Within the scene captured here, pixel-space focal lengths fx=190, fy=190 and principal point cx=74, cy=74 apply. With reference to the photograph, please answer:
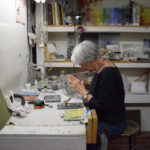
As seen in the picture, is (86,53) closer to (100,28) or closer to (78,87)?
(78,87)

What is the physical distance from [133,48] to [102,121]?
5.74 feet

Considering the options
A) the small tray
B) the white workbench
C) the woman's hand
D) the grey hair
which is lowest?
the white workbench

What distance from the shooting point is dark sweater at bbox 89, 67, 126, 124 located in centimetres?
153

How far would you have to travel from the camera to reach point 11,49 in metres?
1.93

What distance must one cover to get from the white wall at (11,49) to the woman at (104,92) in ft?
2.12

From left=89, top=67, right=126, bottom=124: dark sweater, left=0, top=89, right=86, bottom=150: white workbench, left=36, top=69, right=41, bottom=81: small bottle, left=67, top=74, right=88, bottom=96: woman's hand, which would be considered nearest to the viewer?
left=0, top=89, right=86, bottom=150: white workbench

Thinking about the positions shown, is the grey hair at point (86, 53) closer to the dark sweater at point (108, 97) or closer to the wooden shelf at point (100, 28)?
the dark sweater at point (108, 97)

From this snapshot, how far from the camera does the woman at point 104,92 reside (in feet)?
5.05

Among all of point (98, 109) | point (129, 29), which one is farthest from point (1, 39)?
point (129, 29)

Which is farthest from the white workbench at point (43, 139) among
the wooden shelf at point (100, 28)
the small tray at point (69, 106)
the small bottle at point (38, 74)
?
the wooden shelf at point (100, 28)

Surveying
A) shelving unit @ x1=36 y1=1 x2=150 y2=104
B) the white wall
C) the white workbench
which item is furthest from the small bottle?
the white workbench

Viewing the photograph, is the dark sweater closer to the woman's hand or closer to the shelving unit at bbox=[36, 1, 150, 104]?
the woman's hand

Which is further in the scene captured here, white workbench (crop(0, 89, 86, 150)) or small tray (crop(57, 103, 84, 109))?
small tray (crop(57, 103, 84, 109))

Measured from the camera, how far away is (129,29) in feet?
8.75
